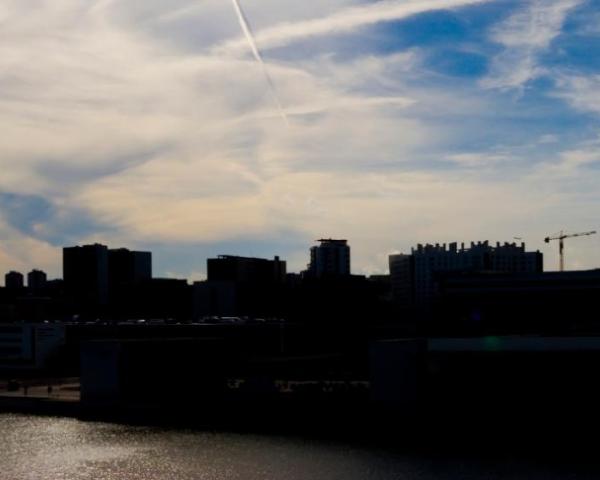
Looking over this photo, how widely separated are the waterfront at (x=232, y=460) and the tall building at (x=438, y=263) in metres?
122

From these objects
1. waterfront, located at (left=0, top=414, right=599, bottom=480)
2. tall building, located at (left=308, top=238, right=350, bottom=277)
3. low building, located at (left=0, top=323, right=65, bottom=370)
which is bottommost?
waterfront, located at (left=0, top=414, right=599, bottom=480)

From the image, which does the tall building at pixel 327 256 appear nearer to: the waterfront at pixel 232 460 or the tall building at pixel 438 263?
the tall building at pixel 438 263

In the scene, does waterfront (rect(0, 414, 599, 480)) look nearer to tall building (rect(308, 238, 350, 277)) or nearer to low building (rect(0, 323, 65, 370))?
low building (rect(0, 323, 65, 370))

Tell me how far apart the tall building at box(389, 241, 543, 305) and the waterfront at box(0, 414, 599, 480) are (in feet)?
400

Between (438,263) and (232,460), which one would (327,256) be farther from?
(232,460)

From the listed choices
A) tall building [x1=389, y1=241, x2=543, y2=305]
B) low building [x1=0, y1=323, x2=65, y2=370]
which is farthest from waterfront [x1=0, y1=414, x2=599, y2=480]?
tall building [x1=389, y1=241, x2=543, y2=305]

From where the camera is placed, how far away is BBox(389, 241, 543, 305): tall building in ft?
550

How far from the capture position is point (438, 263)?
6772 inches

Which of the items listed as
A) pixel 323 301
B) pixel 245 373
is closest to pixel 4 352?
pixel 245 373

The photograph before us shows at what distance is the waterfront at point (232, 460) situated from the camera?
36312 millimetres

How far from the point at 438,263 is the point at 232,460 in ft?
443

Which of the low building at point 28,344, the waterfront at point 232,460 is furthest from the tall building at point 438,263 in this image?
the waterfront at point 232,460

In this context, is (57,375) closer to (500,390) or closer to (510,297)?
(510,297)

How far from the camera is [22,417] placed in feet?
193
